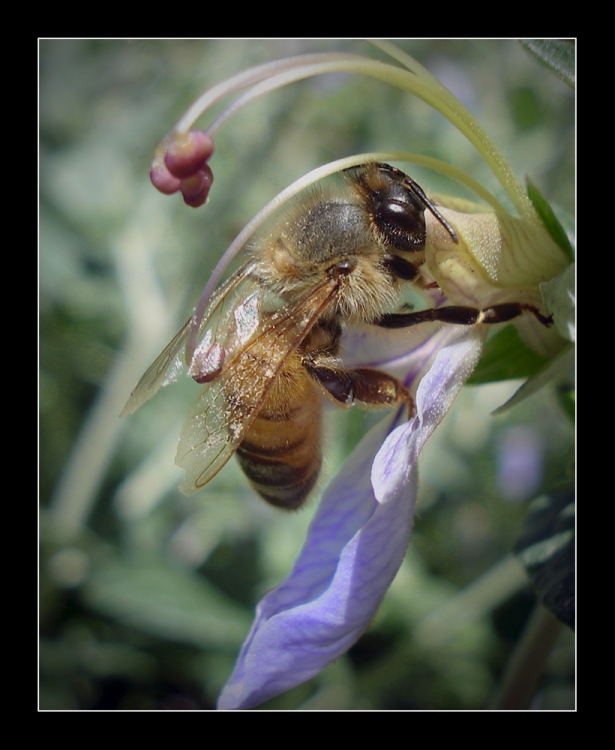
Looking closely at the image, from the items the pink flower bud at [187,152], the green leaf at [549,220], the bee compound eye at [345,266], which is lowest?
the bee compound eye at [345,266]

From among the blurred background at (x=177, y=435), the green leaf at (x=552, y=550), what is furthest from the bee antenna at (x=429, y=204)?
the blurred background at (x=177, y=435)

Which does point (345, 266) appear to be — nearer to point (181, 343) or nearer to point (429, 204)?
point (429, 204)

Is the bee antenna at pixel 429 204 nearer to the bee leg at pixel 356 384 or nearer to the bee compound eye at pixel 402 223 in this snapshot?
the bee compound eye at pixel 402 223

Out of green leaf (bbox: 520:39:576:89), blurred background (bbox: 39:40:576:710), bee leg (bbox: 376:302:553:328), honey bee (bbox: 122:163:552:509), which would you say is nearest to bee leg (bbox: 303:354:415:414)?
honey bee (bbox: 122:163:552:509)

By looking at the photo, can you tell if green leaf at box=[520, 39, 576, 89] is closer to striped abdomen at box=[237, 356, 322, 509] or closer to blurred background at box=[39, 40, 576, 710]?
striped abdomen at box=[237, 356, 322, 509]
